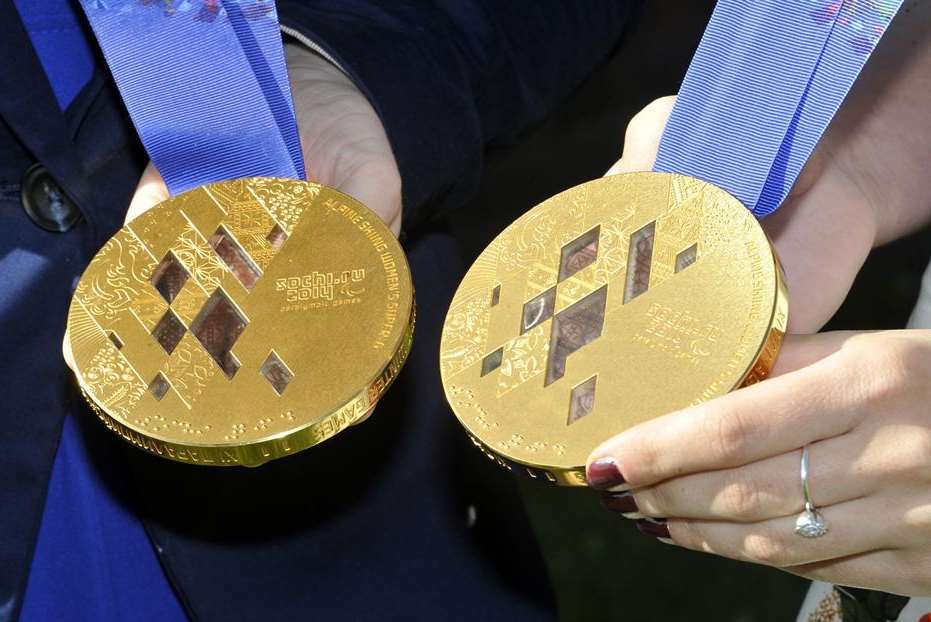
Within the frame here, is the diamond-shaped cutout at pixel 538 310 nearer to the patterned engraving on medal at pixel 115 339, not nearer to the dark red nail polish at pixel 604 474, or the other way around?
the dark red nail polish at pixel 604 474

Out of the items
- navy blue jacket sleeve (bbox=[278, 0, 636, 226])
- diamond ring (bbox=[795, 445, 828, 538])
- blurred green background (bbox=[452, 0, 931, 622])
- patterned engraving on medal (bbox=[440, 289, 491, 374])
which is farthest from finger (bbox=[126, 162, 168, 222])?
diamond ring (bbox=[795, 445, 828, 538])

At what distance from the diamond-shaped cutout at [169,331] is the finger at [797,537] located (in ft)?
1.53

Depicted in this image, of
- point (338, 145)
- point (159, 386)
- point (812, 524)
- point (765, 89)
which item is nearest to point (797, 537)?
point (812, 524)

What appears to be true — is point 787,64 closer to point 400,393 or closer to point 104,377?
point 400,393

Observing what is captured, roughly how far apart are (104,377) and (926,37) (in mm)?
878

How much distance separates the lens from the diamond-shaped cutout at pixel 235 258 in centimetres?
100

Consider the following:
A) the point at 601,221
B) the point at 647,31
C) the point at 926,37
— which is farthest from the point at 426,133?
the point at 647,31

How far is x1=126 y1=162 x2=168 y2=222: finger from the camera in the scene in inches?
44.3

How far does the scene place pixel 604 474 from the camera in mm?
832

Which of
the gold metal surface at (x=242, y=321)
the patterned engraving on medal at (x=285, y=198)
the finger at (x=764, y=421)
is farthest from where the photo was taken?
the patterned engraving on medal at (x=285, y=198)

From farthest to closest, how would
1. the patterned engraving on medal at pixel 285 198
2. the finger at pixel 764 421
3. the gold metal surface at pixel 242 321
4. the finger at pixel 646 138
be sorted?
the finger at pixel 646 138 → the patterned engraving on medal at pixel 285 198 → the gold metal surface at pixel 242 321 → the finger at pixel 764 421

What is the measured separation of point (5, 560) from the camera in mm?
1060

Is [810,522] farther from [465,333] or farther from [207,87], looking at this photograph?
[207,87]

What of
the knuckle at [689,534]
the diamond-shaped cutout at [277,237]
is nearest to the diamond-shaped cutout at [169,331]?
the diamond-shaped cutout at [277,237]
